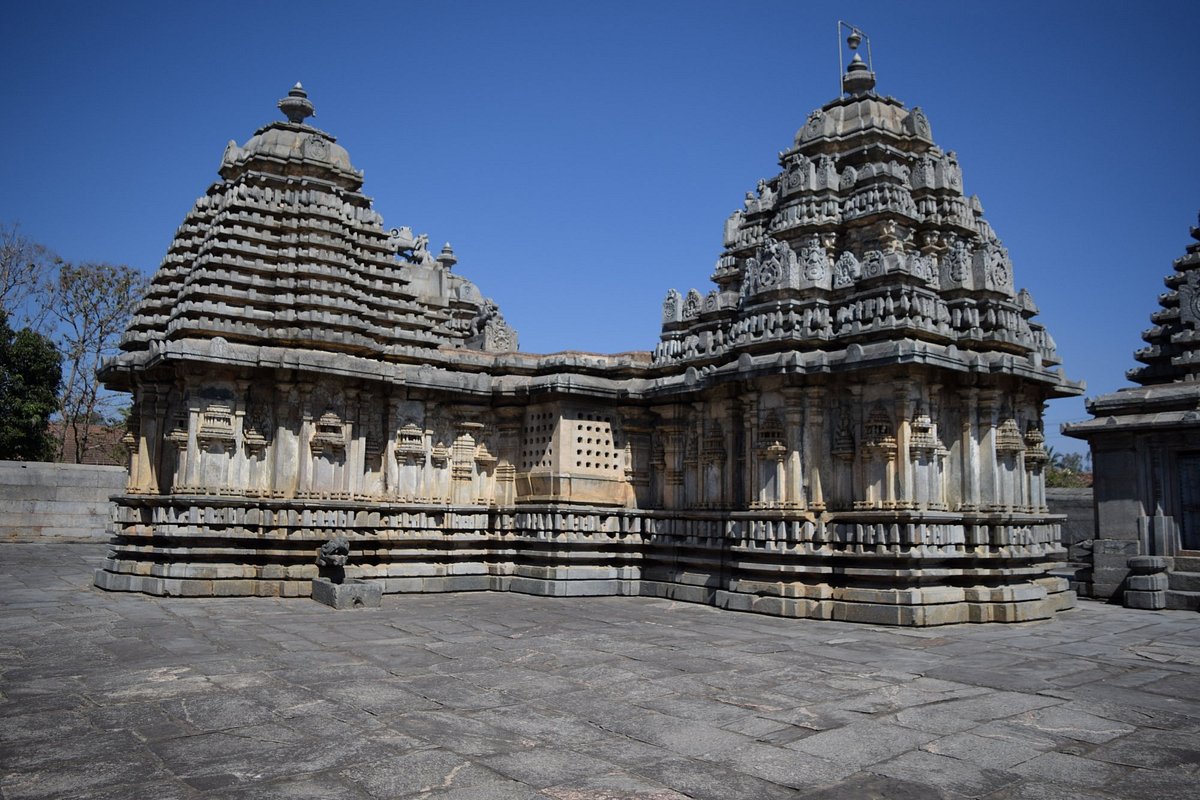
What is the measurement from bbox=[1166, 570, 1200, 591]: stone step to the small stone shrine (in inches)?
0.7

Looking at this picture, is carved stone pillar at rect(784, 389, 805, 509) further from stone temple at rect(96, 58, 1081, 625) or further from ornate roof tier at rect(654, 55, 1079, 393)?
ornate roof tier at rect(654, 55, 1079, 393)

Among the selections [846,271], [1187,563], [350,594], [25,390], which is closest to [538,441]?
[350,594]

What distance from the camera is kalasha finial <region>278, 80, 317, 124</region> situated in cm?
1856

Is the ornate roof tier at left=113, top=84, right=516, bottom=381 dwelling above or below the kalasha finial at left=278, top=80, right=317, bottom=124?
below

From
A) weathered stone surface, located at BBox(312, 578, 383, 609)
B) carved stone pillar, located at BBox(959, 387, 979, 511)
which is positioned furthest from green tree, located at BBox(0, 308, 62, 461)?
carved stone pillar, located at BBox(959, 387, 979, 511)

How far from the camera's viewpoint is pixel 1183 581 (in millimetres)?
16578

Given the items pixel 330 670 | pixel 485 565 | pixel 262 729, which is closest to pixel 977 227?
pixel 485 565

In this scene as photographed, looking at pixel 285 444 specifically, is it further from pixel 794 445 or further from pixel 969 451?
pixel 969 451

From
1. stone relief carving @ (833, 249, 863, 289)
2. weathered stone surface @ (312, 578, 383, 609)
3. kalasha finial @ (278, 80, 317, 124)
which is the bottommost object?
weathered stone surface @ (312, 578, 383, 609)

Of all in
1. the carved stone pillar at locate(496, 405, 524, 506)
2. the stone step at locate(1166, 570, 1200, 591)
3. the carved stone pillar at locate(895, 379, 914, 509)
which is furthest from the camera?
the carved stone pillar at locate(496, 405, 524, 506)

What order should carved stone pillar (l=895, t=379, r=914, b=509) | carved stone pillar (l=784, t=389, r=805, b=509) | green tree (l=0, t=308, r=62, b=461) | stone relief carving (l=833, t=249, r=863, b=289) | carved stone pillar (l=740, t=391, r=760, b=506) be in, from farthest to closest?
green tree (l=0, t=308, r=62, b=461)
carved stone pillar (l=740, t=391, r=760, b=506)
stone relief carving (l=833, t=249, r=863, b=289)
carved stone pillar (l=784, t=389, r=805, b=509)
carved stone pillar (l=895, t=379, r=914, b=509)

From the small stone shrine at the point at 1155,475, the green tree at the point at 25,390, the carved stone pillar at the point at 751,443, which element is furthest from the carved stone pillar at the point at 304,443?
the green tree at the point at 25,390

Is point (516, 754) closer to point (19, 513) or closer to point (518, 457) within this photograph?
point (518, 457)

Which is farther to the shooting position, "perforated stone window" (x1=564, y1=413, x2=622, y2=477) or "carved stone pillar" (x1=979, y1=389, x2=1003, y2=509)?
"perforated stone window" (x1=564, y1=413, x2=622, y2=477)
